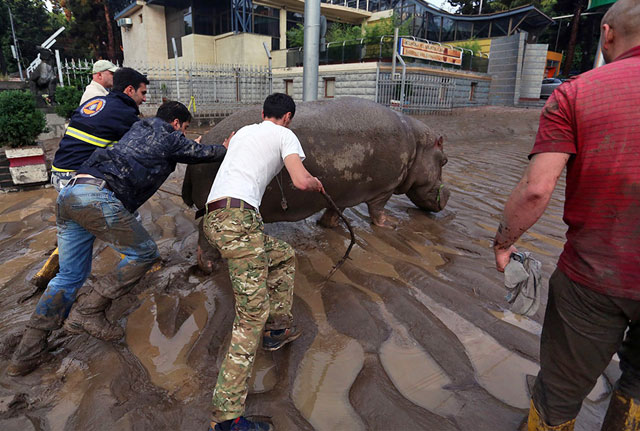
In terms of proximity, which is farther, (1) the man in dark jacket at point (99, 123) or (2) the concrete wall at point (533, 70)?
(2) the concrete wall at point (533, 70)

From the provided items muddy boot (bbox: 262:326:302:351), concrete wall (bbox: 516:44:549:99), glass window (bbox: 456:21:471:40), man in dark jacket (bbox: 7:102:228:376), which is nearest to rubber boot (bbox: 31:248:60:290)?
man in dark jacket (bbox: 7:102:228:376)

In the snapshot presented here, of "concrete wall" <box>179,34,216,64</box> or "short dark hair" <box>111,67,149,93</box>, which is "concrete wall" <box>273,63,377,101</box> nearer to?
"concrete wall" <box>179,34,216,64</box>

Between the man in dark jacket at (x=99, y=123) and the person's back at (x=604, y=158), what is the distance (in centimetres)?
309

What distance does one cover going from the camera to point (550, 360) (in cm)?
203

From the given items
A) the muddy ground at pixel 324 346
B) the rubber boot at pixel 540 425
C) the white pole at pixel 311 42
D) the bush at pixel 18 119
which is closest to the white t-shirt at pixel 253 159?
the muddy ground at pixel 324 346

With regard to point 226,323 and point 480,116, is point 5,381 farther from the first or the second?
point 480,116

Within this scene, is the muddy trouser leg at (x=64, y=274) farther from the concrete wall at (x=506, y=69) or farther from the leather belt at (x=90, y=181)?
the concrete wall at (x=506, y=69)

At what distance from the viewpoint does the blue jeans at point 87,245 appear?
2.86 meters

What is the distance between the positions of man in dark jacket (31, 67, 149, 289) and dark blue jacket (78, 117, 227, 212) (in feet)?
1.22

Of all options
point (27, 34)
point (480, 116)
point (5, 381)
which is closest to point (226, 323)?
point (5, 381)

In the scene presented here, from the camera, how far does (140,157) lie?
9.86 ft

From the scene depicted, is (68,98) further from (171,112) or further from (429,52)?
(429,52)

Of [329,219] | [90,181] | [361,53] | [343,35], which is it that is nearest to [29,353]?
[90,181]

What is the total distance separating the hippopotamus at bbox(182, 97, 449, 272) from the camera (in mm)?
4191
